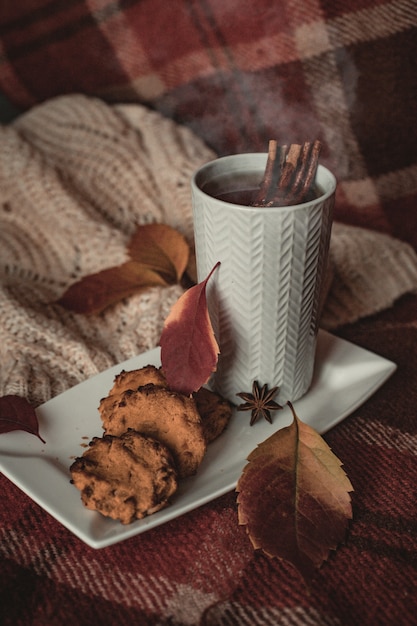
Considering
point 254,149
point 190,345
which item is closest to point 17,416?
point 190,345

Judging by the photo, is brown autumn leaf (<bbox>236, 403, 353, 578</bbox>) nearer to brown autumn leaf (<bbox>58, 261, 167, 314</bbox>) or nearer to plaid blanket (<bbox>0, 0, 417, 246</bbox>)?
brown autumn leaf (<bbox>58, 261, 167, 314</bbox>)

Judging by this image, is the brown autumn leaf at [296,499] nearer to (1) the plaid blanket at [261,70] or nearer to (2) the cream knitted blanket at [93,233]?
(2) the cream knitted blanket at [93,233]

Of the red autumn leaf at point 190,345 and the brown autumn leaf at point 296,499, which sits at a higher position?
Answer: the red autumn leaf at point 190,345

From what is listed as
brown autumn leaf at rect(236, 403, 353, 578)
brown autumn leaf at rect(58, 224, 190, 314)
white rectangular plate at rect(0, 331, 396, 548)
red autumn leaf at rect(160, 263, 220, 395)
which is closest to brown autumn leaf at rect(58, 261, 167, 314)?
brown autumn leaf at rect(58, 224, 190, 314)

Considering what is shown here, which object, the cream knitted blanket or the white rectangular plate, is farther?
the cream knitted blanket

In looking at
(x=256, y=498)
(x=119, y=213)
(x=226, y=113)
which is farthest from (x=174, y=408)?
(x=226, y=113)

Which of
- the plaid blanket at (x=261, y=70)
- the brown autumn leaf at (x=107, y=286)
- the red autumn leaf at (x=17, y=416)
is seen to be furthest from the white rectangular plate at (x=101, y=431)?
the plaid blanket at (x=261, y=70)
